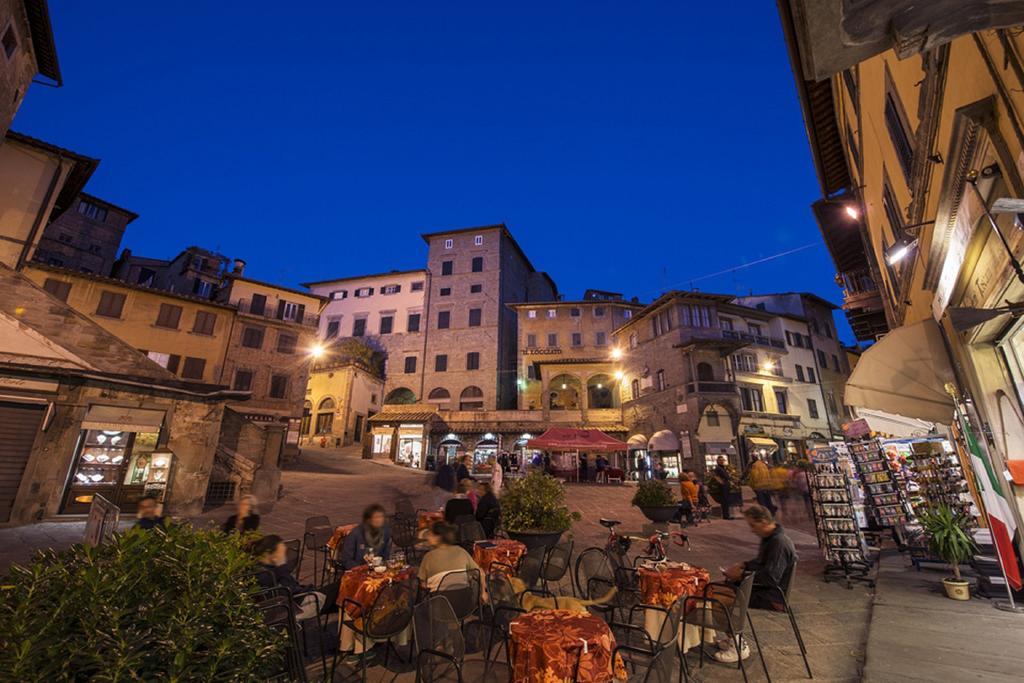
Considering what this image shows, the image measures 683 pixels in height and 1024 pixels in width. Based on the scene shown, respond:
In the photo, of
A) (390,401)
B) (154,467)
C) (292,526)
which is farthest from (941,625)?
(390,401)

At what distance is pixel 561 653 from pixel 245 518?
5.11 metres

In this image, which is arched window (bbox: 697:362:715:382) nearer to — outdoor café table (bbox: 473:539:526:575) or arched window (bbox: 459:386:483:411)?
arched window (bbox: 459:386:483:411)

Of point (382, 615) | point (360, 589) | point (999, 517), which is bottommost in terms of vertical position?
point (382, 615)

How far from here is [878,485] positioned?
944 cm

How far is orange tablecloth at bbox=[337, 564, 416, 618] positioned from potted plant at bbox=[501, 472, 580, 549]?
2837 mm

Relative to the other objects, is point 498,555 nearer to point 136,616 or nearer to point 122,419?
point 136,616

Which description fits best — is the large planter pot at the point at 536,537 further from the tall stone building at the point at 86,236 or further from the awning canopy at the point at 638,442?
the tall stone building at the point at 86,236

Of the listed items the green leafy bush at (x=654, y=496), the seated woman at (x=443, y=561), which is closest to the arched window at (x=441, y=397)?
the green leafy bush at (x=654, y=496)

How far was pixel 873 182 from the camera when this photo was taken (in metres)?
9.62

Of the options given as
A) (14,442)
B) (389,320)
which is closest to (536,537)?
(14,442)

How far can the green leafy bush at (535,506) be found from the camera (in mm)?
7562

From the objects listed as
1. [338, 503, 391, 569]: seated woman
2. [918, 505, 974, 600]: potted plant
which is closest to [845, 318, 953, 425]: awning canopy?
[918, 505, 974, 600]: potted plant

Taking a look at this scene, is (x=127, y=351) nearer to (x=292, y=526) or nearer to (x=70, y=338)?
(x=70, y=338)

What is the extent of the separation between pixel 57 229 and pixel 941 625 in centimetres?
4583
